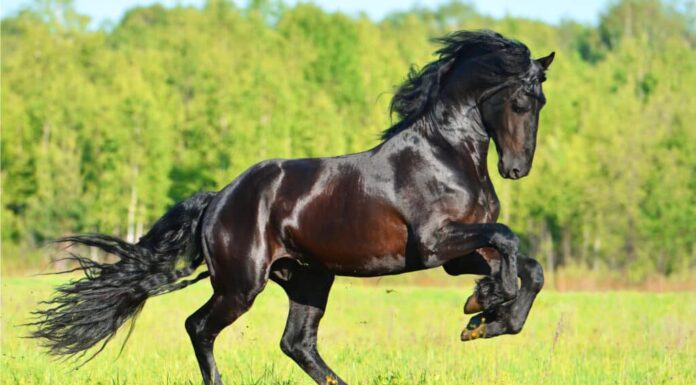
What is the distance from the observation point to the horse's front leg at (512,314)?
7.42 m

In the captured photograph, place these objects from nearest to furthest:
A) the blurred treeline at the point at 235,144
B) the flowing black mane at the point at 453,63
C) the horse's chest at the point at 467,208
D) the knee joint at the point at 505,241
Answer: the knee joint at the point at 505,241
the horse's chest at the point at 467,208
the flowing black mane at the point at 453,63
the blurred treeline at the point at 235,144

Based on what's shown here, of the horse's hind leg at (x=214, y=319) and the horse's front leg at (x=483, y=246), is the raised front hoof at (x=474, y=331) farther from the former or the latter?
the horse's hind leg at (x=214, y=319)

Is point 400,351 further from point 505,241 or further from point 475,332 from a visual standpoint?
point 505,241

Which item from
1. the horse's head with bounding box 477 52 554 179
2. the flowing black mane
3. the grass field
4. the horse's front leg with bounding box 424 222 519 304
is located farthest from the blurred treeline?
the horse's front leg with bounding box 424 222 519 304

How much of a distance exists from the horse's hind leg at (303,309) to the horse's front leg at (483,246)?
1.54m

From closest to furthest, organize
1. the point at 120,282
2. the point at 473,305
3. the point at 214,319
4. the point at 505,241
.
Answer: the point at 505,241 < the point at 473,305 < the point at 214,319 < the point at 120,282

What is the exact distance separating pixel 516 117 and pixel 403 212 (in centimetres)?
110

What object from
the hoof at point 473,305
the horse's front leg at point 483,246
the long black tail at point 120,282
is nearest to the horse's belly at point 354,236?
the horse's front leg at point 483,246

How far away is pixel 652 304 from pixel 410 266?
51.3 feet

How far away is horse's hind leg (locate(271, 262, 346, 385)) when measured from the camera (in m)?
8.78

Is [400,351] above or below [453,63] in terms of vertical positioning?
below

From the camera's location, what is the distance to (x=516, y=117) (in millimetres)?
7965

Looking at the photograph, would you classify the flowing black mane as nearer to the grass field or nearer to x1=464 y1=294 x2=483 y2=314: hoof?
x1=464 y1=294 x2=483 y2=314: hoof

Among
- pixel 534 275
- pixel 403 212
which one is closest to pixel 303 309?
pixel 403 212
